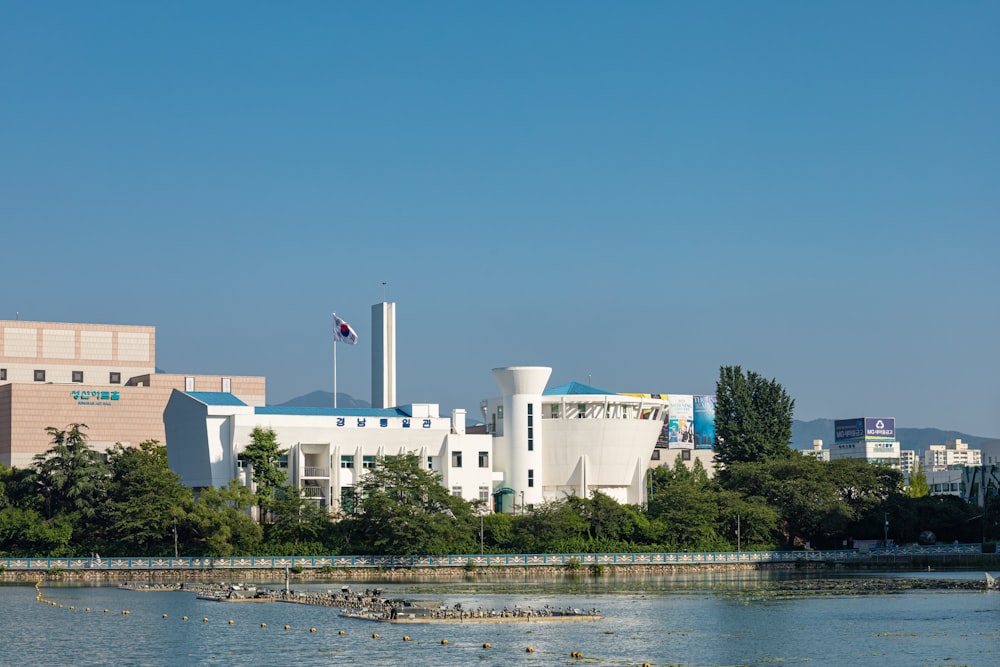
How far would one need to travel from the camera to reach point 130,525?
98.2 metres

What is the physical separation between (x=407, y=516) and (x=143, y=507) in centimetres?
1809

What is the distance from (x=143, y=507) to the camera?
98750 millimetres

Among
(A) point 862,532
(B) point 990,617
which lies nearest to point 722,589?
(B) point 990,617

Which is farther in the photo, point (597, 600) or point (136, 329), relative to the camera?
point (136, 329)

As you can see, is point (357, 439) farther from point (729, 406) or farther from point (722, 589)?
point (729, 406)

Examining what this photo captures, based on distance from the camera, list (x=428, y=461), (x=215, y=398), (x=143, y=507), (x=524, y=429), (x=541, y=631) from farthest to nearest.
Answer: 1. (x=524, y=429)
2. (x=428, y=461)
3. (x=215, y=398)
4. (x=143, y=507)
5. (x=541, y=631)

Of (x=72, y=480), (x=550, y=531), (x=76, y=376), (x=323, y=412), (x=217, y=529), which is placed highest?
(x=76, y=376)

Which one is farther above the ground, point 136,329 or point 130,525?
point 136,329

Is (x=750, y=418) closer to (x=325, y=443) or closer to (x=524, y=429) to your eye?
(x=524, y=429)

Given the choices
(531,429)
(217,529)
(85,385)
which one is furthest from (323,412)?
(85,385)

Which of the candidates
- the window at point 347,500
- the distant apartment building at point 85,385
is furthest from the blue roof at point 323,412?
the distant apartment building at point 85,385

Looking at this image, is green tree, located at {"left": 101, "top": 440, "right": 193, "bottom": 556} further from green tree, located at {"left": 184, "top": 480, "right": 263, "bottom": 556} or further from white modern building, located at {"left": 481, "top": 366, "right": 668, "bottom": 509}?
white modern building, located at {"left": 481, "top": 366, "right": 668, "bottom": 509}

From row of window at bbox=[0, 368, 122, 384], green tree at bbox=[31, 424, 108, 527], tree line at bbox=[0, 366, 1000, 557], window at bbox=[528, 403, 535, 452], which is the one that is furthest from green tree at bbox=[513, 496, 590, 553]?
row of window at bbox=[0, 368, 122, 384]

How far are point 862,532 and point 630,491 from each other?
2022 centimetres
